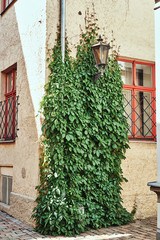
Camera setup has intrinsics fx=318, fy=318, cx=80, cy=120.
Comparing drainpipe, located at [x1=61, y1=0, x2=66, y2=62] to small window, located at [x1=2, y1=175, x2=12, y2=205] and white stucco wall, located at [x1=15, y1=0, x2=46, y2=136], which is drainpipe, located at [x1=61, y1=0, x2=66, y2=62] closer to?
white stucco wall, located at [x1=15, y1=0, x2=46, y2=136]

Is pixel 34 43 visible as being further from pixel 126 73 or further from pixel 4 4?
pixel 4 4

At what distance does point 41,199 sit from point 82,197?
0.76 metres

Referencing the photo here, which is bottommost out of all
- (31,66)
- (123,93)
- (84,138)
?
(84,138)

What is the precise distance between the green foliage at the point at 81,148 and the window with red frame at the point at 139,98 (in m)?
0.59

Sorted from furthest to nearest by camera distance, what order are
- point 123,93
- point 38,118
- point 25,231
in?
point 123,93 → point 38,118 → point 25,231

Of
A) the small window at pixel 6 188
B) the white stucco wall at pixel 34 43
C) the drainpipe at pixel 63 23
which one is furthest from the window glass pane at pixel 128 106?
the small window at pixel 6 188

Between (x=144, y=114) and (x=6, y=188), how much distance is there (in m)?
3.83

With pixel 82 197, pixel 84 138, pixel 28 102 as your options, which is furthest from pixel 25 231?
pixel 28 102


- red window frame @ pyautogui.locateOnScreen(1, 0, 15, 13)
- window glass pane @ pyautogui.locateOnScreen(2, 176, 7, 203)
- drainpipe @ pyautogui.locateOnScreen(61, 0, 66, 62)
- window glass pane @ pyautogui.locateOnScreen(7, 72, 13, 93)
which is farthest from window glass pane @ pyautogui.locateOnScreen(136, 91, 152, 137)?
red window frame @ pyautogui.locateOnScreen(1, 0, 15, 13)

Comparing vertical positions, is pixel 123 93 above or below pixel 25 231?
above

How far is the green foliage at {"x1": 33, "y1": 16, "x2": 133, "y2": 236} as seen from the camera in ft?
18.4

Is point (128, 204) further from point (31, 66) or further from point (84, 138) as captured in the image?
point (31, 66)

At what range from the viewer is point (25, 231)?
5.69 meters

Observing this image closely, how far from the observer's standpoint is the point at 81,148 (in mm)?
5988
